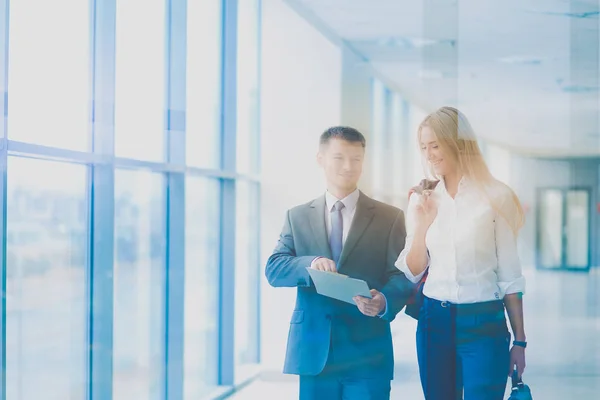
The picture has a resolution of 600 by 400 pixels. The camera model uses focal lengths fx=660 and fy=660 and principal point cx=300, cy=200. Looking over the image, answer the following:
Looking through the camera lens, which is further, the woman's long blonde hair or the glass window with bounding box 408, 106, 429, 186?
the glass window with bounding box 408, 106, 429, 186

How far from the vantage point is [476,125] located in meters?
3.83

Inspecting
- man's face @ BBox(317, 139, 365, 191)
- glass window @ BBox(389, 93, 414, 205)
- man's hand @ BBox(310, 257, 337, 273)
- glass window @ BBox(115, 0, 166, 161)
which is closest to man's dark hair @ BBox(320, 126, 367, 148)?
man's face @ BBox(317, 139, 365, 191)

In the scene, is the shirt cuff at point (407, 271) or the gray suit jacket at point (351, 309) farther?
the gray suit jacket at point (351, 309)

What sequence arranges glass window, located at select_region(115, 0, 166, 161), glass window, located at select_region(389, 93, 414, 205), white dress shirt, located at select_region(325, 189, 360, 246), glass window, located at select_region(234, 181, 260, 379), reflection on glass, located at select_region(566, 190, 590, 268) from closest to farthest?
white dress shirt, located at select_region(325, 189, 360, 246)
glass window, located at select_region(389, 93, 414, 205)
glass window, located at select_region(115, 0, 166, 161)
reflection on glass, located at select_region(566, 190, 590, 268)
glass window, located at select_region(234, 181, 260, 379)

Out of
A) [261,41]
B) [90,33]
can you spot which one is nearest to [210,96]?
[261,41]

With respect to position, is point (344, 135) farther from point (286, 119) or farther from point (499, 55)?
point (499, 55)

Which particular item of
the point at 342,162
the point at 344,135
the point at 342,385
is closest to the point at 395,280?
the point at 342,385

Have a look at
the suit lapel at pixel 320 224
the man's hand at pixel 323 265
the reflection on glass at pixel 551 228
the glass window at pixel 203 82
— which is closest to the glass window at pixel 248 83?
the glass window at pixel 203 82

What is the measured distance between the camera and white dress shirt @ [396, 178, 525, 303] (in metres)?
3.38

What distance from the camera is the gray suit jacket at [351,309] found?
3.66 meters

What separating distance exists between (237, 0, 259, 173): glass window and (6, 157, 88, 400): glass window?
5.11ft

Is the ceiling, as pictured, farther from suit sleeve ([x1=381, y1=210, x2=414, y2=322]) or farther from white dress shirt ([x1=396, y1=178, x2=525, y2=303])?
suit sleeve ([x1=381, y1=210, x2=414, y2=322])

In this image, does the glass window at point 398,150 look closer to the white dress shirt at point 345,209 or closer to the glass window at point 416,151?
the glass window at point 416,151

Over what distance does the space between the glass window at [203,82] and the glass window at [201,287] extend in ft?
0.84
